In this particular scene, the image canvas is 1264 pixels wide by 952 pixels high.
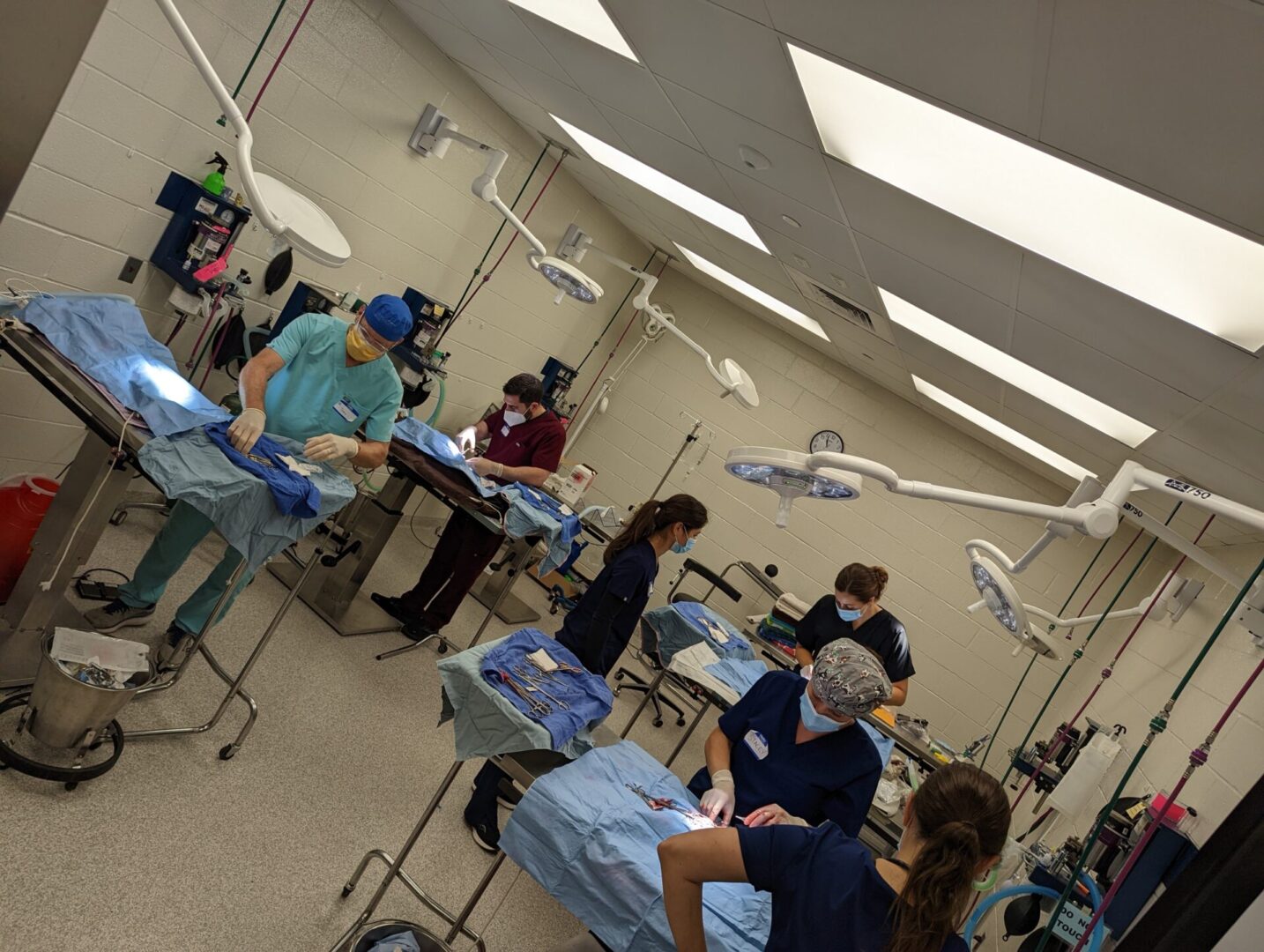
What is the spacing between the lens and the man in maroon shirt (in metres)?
4.48

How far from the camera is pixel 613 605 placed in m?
3.06

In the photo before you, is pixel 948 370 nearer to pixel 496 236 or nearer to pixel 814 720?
pixel 814 720

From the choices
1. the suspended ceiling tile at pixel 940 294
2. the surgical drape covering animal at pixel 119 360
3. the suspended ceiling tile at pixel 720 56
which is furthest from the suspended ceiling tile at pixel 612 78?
the surgical drape covering animal at pixel 119 360

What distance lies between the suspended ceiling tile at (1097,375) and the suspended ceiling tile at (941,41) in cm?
128

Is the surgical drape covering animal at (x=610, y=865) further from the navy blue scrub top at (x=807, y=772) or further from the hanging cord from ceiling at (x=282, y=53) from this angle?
the hanging cord from ceiling at (x=282, y=53)

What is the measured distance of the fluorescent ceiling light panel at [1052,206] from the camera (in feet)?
6.48

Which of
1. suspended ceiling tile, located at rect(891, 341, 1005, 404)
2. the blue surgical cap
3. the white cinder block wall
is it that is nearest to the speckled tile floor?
the white cinder block wall

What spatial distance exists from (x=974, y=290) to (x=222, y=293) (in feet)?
10.1

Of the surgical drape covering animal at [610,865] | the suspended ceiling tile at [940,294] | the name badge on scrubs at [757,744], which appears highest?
the suspended ceiling tile at [940,294]

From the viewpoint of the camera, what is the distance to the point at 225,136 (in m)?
3.57

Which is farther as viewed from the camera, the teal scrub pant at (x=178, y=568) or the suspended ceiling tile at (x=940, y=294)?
the suspended ceiling tile at (x=940, y=294)

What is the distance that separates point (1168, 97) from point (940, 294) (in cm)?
185

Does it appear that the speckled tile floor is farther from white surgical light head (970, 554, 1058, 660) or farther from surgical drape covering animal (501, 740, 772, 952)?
white surgical light head (970, 554, 1058, 660)

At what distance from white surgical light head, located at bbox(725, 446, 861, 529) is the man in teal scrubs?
1.35m
